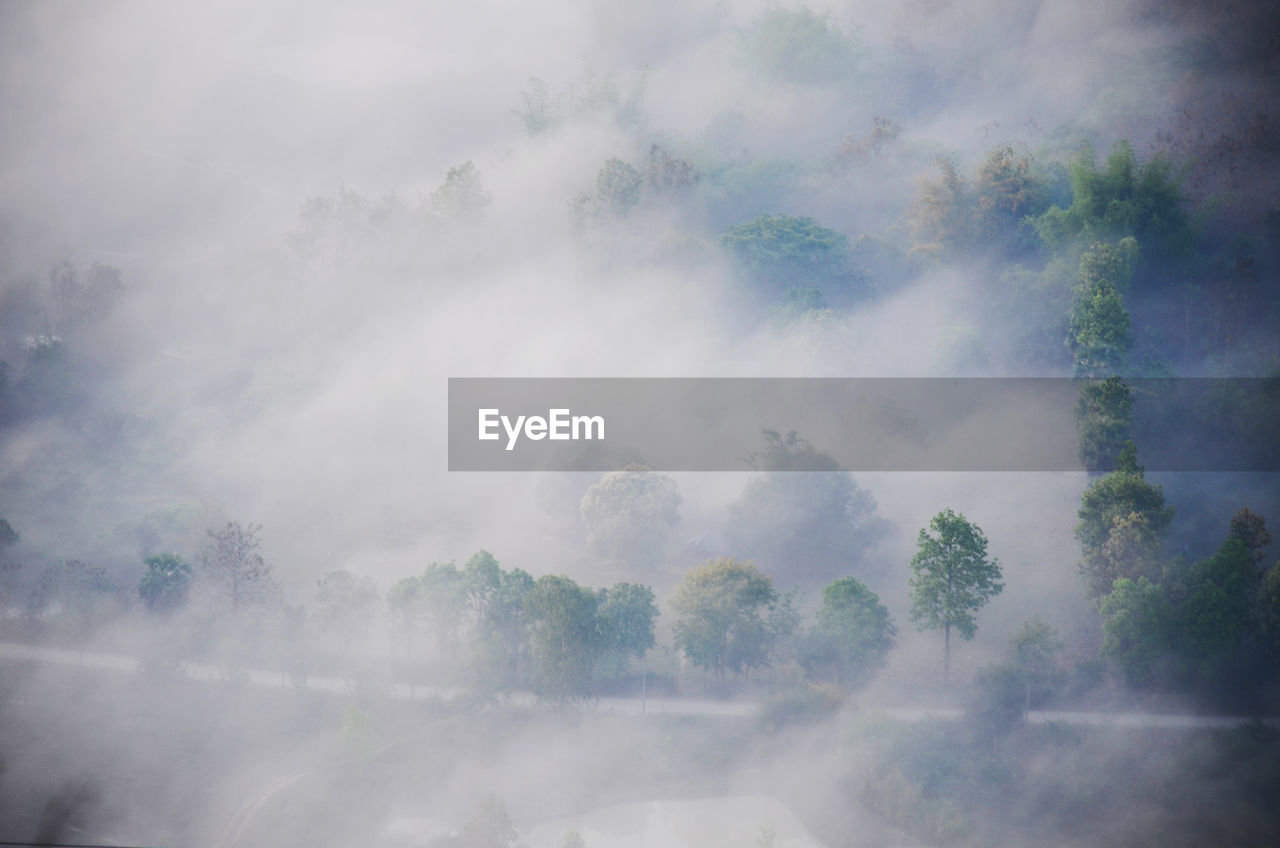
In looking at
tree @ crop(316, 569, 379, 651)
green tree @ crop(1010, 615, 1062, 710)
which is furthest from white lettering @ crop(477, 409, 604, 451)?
green tree @ crop(1010, 615, 1062, 710)

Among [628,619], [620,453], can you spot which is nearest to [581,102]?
[620,453]

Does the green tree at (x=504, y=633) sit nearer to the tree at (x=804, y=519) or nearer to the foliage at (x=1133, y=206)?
the tree at (x=804, y=519)

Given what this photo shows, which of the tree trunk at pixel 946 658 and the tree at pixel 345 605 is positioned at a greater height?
the tree at pixel 345 605

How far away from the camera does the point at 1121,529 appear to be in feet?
96.2

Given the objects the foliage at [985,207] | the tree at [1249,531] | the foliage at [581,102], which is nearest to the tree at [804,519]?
the tree at [1249,531]

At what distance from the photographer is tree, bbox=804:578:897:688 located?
29.9 m

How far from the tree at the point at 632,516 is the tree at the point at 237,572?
10.7m

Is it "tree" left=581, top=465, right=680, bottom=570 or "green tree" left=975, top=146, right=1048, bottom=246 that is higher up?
"green tree" left=975, top=146, right=1048, bottom=246

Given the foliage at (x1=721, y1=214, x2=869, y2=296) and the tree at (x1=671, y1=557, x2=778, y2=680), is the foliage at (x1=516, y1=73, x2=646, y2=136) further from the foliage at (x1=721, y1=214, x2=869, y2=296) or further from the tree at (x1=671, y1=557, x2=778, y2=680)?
the tree at (x1=671, y1=557, x2=778, y2=680)

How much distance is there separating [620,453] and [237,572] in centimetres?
1339

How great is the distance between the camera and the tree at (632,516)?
35.6 m

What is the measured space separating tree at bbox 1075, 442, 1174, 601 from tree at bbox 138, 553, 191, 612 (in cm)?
Answer: 2754

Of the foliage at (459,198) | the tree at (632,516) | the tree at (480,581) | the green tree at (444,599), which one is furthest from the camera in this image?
the foliage at (459,198)

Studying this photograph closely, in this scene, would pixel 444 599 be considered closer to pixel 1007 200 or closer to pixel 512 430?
pixel 512 430
